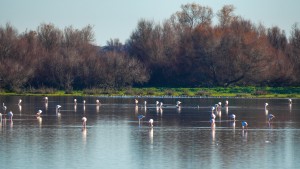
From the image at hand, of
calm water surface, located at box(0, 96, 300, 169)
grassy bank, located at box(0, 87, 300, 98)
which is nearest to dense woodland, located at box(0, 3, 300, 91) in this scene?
grassy bank, located at box(0, 87, 300, 98)

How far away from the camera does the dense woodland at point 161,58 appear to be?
9338cm

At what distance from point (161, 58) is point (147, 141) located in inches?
2688

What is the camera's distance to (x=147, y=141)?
1428 inches

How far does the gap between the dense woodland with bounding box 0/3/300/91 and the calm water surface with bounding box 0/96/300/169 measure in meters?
37.9

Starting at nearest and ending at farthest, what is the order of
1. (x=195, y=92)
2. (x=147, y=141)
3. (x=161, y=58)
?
(x=147, y=141) → (x=195, y=92) → (x=161, y=58)

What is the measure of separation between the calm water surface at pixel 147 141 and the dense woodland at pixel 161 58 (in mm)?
37901

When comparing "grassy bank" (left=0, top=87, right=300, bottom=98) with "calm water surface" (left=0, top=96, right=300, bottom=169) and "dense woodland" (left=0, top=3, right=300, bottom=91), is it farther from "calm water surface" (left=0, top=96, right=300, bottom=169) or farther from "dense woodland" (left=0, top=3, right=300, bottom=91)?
"calm water surface" (left=0, top=96, right=300, bottom=169)

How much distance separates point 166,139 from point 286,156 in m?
7.88

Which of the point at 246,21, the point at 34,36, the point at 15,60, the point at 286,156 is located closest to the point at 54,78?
the point at 15,60

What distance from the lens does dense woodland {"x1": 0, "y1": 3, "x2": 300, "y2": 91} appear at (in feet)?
306

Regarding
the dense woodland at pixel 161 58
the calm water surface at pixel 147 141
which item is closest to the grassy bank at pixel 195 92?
the dense woodland at pixel 161 58

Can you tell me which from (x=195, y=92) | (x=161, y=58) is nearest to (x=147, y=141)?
(x=195, y=92)

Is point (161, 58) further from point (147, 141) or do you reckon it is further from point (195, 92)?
point (147, 141)

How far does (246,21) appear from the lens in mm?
105625
